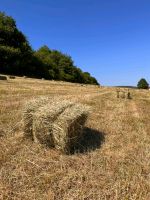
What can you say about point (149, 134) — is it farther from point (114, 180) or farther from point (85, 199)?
point (85, 199)

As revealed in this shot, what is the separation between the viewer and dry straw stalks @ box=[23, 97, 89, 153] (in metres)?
7.78

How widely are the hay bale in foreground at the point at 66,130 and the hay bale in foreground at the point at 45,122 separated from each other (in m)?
0.14

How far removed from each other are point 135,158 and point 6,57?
52561 mm

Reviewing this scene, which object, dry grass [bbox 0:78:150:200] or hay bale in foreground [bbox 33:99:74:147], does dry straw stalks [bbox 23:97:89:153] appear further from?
dry grass [bbox 0:78:150:200]

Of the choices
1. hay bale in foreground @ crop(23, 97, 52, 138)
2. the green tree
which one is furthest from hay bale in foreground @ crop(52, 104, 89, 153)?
the green tree

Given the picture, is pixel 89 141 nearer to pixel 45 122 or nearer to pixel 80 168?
pixel 45 122

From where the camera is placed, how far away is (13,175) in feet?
20.9

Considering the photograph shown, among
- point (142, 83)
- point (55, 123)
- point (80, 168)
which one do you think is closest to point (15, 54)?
point (55, 123)

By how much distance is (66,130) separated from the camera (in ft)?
25.3

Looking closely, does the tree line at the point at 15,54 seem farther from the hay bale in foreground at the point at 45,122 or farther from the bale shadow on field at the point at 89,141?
the hay bale in foreground at the point at 45,122

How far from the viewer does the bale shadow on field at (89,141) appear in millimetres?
8180

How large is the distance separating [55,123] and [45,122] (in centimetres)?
29

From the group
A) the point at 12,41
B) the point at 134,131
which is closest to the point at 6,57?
the point at 12,41

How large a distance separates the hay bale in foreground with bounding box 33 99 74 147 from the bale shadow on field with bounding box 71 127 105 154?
70cm
